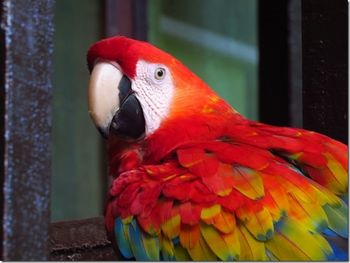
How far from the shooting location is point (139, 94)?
3.78 feet

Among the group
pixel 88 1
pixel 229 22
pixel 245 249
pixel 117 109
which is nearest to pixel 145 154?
pixel 117 109

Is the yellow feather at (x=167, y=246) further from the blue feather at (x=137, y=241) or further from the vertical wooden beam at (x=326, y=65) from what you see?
the vertical wooden beam at (x=326, y=65)

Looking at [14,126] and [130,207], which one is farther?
[130,207]

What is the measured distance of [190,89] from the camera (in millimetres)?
1186

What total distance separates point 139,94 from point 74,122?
1.47 meters

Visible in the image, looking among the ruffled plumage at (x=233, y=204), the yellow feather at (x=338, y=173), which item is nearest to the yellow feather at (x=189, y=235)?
the ruffled plumage at (x=233, y=204)

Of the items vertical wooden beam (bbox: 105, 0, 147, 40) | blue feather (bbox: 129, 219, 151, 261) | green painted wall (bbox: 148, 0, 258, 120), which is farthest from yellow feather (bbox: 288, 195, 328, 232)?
green painted wall (bbox: 148, 0, 258, 120)

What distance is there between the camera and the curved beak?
112cm

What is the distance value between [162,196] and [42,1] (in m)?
0.37

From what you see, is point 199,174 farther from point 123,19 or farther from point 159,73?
point 123,19

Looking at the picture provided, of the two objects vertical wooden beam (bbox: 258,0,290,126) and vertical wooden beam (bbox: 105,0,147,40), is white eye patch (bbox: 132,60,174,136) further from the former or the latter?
vertical wooden beam (bbox: 105,0,147,40)

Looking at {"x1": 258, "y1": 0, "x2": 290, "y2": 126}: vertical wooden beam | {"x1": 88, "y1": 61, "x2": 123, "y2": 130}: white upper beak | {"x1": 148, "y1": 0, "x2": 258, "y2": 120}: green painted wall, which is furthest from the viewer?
{"x1": 148, "y1": 0, "x2": 258, "y2": 120}: green painted wall

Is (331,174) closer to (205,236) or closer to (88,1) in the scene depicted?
(205,236)

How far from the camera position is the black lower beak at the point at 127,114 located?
1.13 meters
